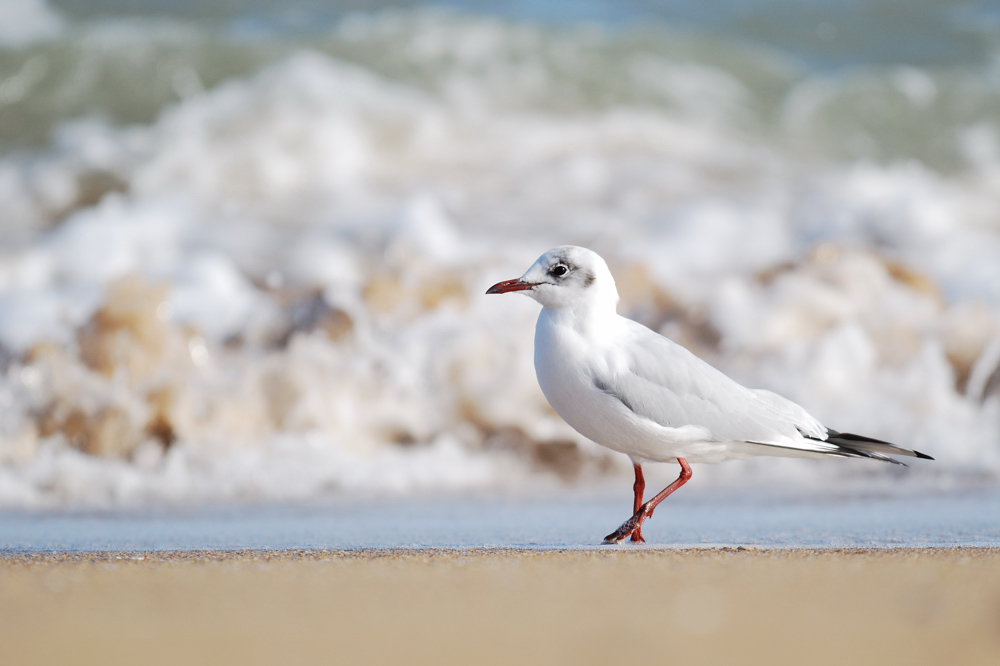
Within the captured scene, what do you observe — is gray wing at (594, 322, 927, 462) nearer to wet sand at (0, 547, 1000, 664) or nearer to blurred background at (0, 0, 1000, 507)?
wet sand at (0, 547, 1000, 664)

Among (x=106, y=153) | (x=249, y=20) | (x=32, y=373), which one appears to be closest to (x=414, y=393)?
(x=32, y=373)

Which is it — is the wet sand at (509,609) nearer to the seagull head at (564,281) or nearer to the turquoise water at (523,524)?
the turquoise water at (523,524)

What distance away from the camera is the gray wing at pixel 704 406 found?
2480 millimetres

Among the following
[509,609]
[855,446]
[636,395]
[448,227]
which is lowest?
[509,609]

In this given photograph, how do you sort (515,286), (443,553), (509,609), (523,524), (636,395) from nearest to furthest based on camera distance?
(509,609)
(443,553)
(636,395)
(515,286)
(523,524)

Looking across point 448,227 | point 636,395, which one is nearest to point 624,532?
point 636,395

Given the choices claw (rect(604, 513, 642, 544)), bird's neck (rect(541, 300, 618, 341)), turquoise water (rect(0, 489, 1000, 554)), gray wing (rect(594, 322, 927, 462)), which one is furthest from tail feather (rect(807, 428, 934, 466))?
bird's neck (rect(541, 300, 618, 341))

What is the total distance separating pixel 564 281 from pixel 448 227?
351 cm

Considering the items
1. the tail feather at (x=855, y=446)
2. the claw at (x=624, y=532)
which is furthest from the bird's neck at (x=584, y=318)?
the tail feather at (x=855, y=446)

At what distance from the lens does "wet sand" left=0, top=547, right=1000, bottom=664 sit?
53.8 inches

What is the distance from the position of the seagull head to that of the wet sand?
673mm

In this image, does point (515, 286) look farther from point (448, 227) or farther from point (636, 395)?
point (448, 227)

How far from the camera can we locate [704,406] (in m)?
2.54

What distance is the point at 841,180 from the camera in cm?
736
